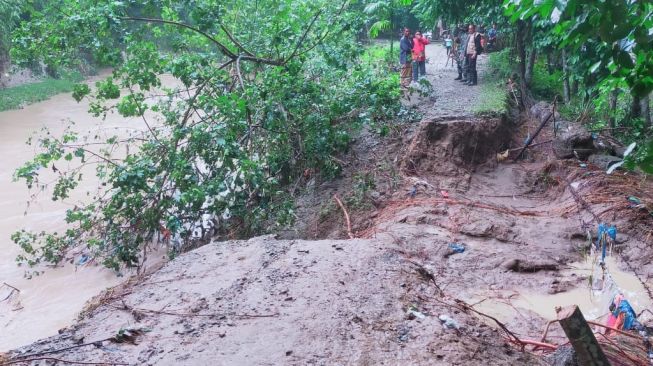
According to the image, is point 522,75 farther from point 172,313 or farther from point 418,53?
point 172,313

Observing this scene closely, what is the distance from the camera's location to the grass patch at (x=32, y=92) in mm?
21484

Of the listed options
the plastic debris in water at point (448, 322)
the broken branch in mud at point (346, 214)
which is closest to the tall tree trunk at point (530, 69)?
the broken branch in mud at point (346, 214)

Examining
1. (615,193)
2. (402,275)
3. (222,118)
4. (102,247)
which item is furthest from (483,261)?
(102,247)

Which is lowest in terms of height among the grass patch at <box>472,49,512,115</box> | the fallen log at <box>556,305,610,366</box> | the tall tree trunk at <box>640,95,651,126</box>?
the tall tree trunk at <box>640,95,651,126</box>

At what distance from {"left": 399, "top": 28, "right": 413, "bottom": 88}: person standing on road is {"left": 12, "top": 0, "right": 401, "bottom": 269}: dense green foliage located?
13.4ft

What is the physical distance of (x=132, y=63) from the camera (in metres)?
7.06

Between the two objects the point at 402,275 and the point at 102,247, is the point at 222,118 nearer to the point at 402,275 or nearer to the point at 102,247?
the point at 102,247

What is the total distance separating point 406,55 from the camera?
12336 mm

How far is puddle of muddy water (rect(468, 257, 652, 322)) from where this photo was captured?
450cm

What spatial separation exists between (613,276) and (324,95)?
4.41 m

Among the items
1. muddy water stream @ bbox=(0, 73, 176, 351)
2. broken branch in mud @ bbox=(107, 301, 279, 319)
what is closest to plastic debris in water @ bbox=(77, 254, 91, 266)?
muddy water stream @ bbox=(0, 73, 176, 351)

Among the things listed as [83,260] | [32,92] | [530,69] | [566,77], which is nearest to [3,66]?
[32,92]

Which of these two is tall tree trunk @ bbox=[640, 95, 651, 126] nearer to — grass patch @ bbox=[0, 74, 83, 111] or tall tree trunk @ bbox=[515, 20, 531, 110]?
tall tree trunk @ bbox=[515, 20, 531, 110]

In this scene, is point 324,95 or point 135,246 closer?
point 135,246
